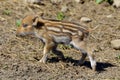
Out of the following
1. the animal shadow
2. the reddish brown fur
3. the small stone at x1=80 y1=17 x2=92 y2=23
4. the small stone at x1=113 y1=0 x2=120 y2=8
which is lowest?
the animal shadow

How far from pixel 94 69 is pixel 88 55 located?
0.27m

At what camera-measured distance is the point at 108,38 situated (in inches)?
401

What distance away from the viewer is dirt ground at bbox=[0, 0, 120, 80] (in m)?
8.09

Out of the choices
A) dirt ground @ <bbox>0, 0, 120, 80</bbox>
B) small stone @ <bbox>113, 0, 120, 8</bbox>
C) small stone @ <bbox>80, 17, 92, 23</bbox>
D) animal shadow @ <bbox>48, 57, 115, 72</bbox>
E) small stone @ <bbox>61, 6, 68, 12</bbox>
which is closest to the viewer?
dirt ground @ <bbox>0, 0, 120, 80</bbox>

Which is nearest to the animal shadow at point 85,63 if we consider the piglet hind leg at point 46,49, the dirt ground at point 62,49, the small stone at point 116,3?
the dirt ground at point 62,49

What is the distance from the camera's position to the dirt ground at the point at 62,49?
809 centimetres

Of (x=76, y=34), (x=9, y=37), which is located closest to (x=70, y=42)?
(x=76, y=34)

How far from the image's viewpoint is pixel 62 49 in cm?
935

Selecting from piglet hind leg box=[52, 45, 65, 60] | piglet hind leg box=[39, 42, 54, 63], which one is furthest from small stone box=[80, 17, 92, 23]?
piglet hind leg box=[39, 42, 54, 63]

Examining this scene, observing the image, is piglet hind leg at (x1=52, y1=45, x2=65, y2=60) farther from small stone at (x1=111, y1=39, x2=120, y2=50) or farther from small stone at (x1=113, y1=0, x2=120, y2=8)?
small stone at (x1=113, y1=0, x2=120, y2=8)

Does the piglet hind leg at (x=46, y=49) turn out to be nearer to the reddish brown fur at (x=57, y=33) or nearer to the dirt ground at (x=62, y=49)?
the reddish brown fur at (x=57, y=33)

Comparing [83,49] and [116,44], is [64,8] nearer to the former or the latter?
[116,44]

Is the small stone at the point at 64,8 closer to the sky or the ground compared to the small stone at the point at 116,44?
closer to the sky

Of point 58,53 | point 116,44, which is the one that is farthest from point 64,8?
point 58,53
